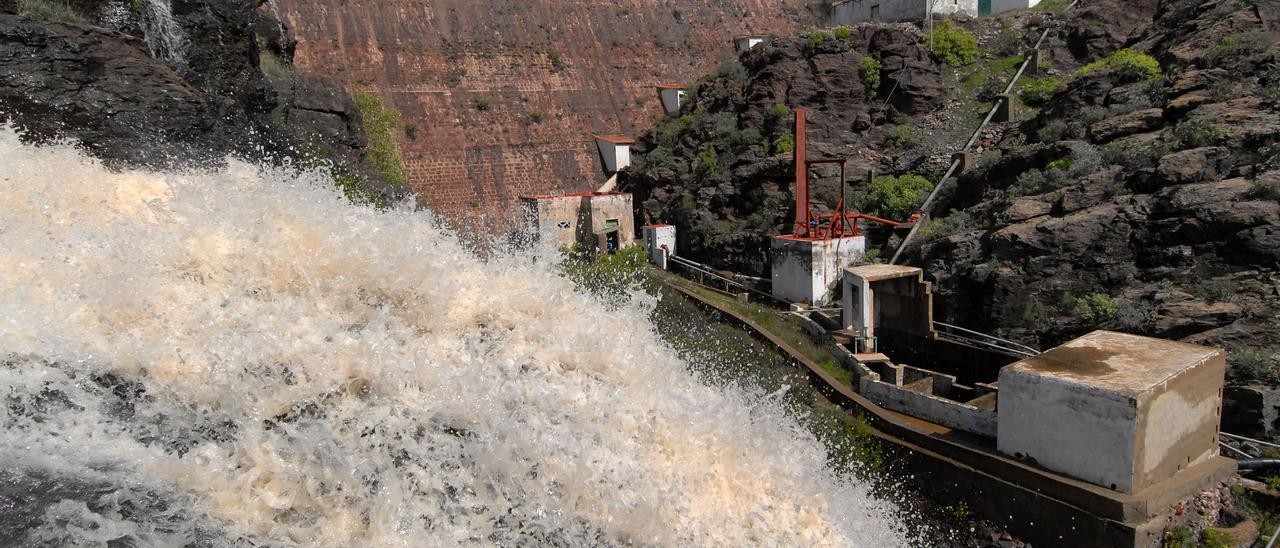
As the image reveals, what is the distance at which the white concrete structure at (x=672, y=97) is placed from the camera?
22.8 m

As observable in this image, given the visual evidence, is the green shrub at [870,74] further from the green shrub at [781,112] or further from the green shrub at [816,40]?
the green shrub at [781,112]

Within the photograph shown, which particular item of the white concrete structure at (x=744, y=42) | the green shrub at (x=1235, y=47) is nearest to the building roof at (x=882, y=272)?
the green shrub at (x=1235, y=47)

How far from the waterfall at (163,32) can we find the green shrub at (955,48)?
57.4 feet

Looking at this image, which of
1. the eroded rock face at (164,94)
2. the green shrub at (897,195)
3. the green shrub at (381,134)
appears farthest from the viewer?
the green shrub at (381,134)

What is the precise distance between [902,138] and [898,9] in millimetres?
7555

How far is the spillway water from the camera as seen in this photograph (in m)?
4.22

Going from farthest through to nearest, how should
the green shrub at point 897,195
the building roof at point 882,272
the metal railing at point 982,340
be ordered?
the green shrub at point 897,195 < the building roof at point 882,272 < the metal railing at point 982,340

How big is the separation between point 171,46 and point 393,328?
7215 millimetres

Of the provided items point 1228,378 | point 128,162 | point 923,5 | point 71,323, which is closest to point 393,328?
point 71,323

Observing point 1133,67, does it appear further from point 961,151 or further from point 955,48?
point 955,48

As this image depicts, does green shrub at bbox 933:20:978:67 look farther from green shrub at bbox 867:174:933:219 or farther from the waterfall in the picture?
the waterfall

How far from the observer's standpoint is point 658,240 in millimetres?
17828

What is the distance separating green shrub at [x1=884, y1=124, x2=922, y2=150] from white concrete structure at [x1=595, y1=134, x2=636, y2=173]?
687 cm

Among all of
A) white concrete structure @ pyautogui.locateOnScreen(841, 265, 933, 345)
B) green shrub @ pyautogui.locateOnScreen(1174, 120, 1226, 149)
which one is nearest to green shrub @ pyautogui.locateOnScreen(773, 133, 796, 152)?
white concrete structure @ pyautogui.locateOnScreen(841, 265, 933, 345)
